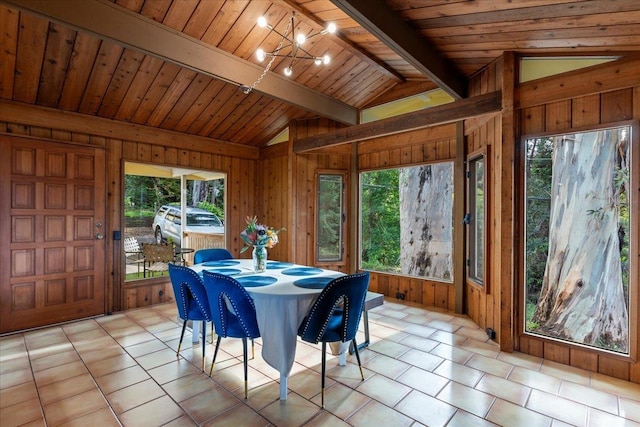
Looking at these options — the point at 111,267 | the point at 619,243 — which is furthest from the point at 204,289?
the point at 619,243

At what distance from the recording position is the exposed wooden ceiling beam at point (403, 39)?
2.30 metres

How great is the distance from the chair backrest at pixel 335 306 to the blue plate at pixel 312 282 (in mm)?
241

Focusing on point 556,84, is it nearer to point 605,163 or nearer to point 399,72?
point 605,163

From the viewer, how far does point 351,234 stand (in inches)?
207

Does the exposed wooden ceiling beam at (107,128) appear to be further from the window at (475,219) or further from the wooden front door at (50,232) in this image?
the window at (475,219)

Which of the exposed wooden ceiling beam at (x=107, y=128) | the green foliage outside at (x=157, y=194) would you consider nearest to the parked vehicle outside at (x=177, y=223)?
the green foliage outside at (x=157, y=194)

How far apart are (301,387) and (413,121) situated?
10.1 ft

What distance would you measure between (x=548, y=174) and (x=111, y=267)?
5193mm

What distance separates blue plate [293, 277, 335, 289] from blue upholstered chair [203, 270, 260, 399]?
0.43m

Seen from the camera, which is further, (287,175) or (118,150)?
(287,175)

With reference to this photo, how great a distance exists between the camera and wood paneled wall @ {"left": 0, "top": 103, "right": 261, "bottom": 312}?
3.69m

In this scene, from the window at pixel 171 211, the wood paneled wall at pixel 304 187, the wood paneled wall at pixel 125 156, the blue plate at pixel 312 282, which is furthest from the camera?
the window at pixel 171 211

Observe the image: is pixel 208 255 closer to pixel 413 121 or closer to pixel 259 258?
pixel 259 258

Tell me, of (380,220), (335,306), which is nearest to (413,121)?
(380,220)
